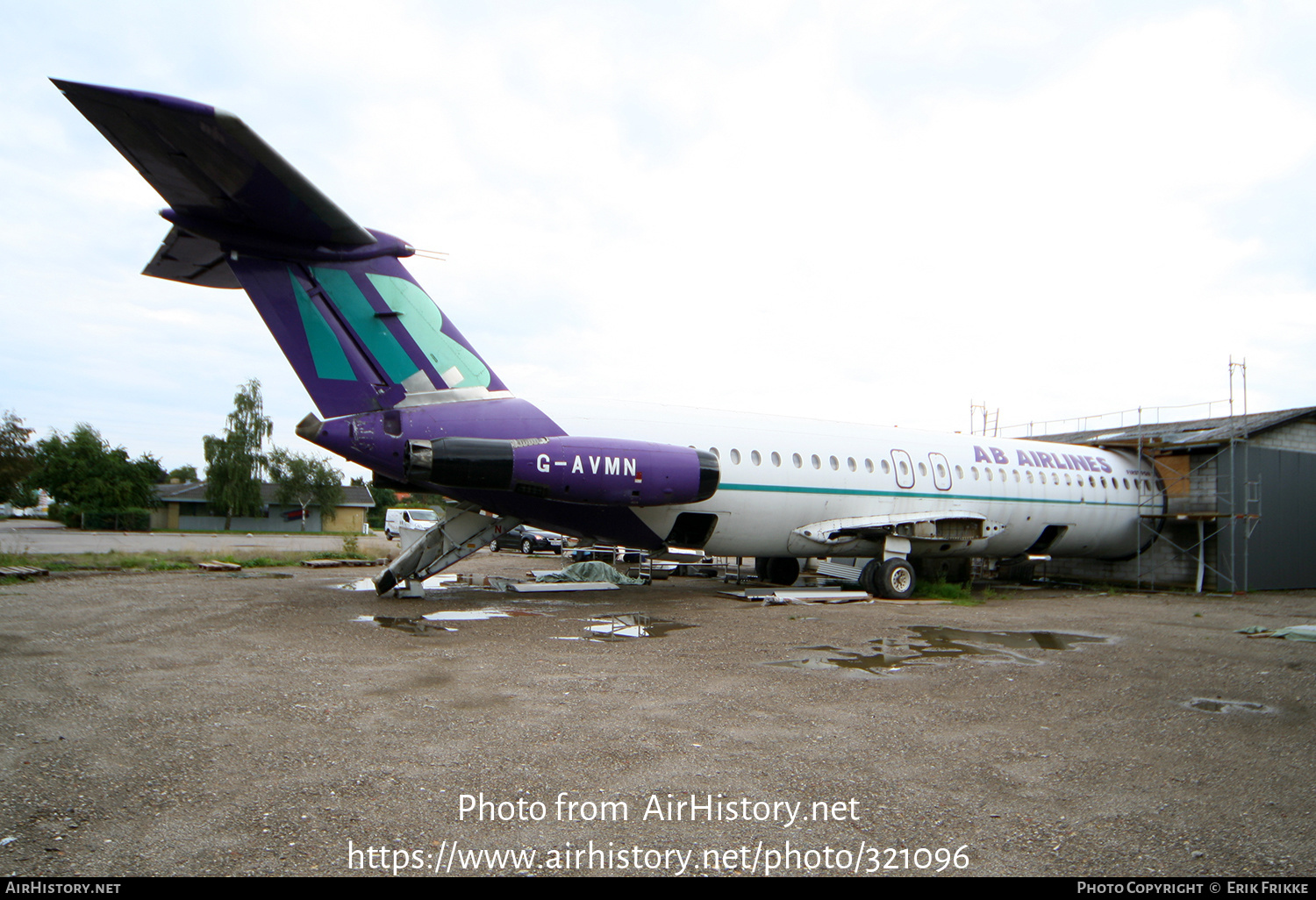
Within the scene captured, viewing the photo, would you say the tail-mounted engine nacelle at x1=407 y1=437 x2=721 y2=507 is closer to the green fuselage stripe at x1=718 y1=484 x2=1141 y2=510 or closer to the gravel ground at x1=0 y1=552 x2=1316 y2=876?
the green fuselage stripe at x1=718 y1=484 x2=1141 y2=510

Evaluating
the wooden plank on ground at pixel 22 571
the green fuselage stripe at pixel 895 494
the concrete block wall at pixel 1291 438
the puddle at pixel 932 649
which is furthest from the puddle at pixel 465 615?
the concrete block wall at pixel 1291 438

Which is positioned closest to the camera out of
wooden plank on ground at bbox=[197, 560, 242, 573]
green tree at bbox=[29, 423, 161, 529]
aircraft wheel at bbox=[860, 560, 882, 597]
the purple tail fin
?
the purple tail fin

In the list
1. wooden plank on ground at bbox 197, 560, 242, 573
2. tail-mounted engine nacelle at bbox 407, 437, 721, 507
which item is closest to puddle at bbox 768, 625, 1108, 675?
tail-mounted engine nacelle at bbox 407, 437, 721, 507

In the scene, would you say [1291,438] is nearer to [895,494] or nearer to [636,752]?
[895,494]

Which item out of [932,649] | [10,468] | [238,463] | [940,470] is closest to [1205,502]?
[940,470]

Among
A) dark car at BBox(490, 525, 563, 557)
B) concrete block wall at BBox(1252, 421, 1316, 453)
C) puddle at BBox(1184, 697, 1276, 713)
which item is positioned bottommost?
dark car at BBox(490, 525, 563, 557)

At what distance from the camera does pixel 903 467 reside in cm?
1578

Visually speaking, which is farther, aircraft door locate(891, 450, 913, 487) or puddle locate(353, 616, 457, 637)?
aircraft door locate(891, 450, 913, 487)

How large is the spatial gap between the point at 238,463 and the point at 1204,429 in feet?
182

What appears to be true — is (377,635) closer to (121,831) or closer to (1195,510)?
(121,831)

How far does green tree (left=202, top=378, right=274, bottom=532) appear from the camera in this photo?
52531 mm

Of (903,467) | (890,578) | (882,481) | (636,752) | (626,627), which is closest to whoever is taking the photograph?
(636,752)

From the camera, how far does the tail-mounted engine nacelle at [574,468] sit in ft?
33.9

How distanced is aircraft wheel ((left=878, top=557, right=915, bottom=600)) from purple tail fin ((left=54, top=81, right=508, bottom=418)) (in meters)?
8.40
